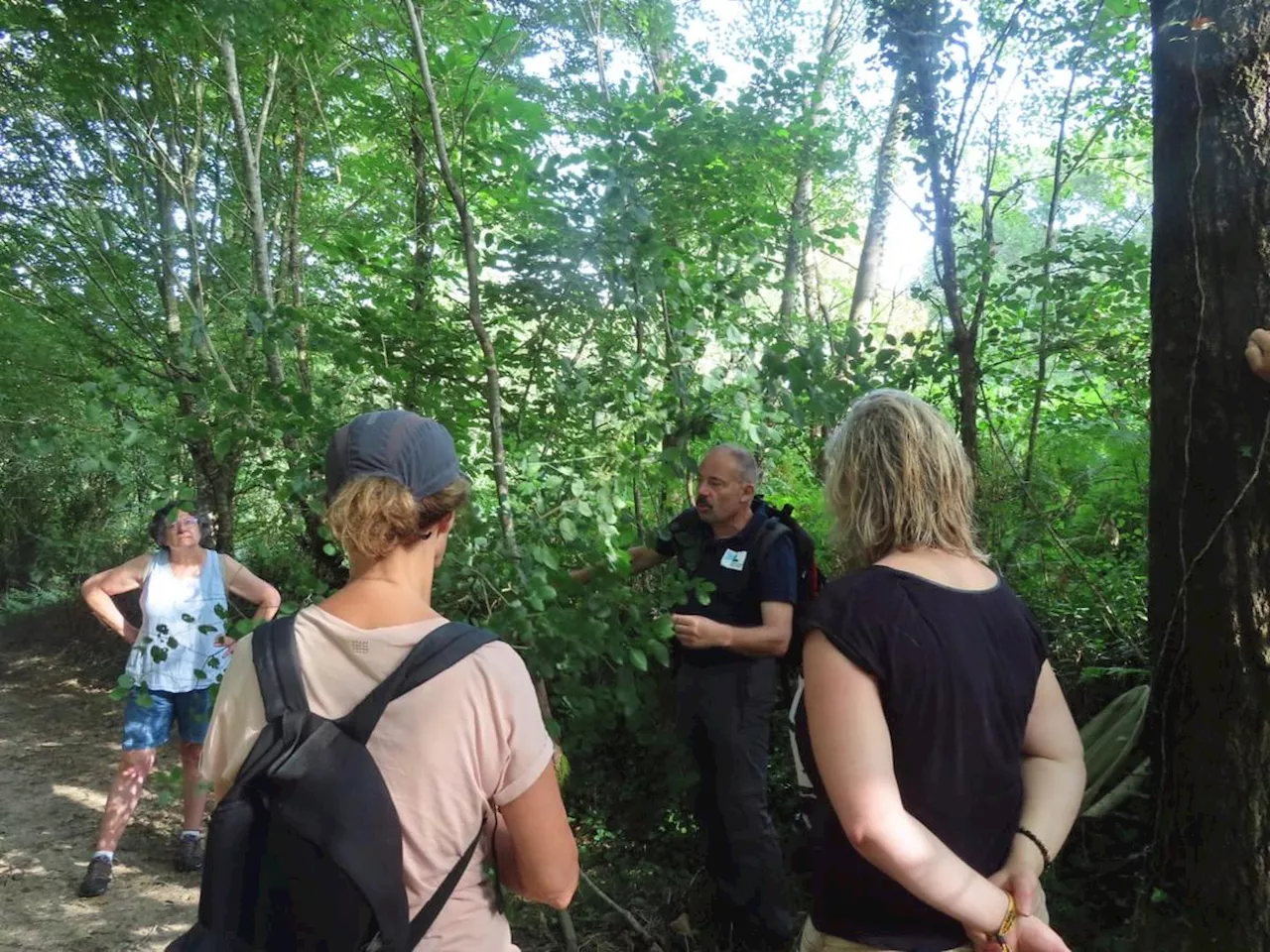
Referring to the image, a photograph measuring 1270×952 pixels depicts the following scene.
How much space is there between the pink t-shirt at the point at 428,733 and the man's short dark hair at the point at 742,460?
2259 mm

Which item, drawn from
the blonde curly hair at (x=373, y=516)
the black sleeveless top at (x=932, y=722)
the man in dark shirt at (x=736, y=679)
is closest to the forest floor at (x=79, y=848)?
the man in dark shirt at (x=736, y=679)

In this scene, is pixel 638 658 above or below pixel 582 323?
below

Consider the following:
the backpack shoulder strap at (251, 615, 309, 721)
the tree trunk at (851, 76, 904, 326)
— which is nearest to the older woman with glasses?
the backpack shoulder strap at (251, 615, 309, 721)

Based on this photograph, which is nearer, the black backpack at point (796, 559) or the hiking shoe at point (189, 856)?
the black backpack at point (796, 559)

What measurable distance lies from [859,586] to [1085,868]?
8.51 feet

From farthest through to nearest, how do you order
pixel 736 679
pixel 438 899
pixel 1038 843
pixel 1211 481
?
1. pixel 736 679
2. pixel 1211 481
3. pixel 1038 843
4. pixel 438 899

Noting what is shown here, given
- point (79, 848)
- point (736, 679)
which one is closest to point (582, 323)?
point (736, 679)

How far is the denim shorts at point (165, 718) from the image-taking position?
13.1ft

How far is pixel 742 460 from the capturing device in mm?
3514

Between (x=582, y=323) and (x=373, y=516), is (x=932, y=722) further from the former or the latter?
(x=582, y=323)

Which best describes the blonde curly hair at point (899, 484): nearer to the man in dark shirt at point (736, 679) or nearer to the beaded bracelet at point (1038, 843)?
the beaded bracelet at point (1038, 843)

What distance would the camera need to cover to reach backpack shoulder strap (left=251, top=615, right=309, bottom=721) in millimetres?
1249

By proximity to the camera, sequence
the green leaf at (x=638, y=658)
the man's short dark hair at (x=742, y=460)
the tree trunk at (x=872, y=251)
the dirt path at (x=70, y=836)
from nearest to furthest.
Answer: the green leaf at (x=638, y=658), the man's short dark hair at (x=742, y=460), the dirt path at (x=70, y=836), the tree trunk at (x=872, y=251)

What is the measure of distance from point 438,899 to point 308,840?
26 cm
